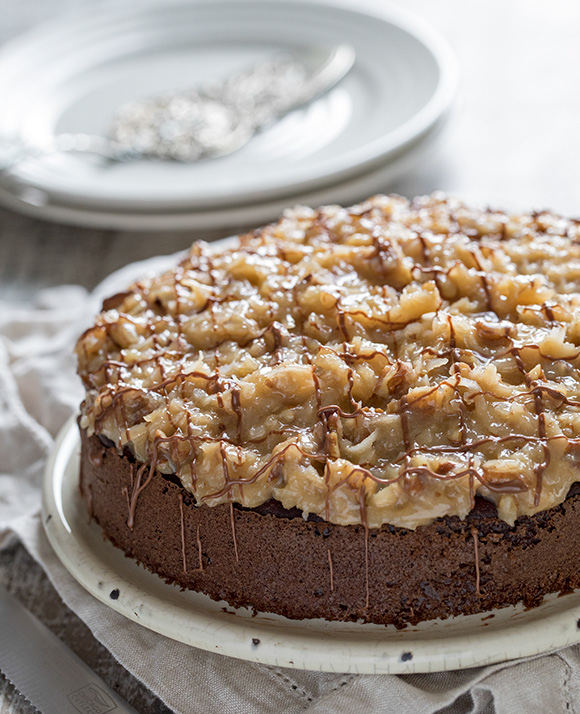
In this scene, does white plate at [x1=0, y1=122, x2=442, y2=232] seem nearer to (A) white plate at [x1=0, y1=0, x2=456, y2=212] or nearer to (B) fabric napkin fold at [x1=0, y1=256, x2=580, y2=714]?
(A) white plate at [x1=0, y1=0, x2=456, y2=212]

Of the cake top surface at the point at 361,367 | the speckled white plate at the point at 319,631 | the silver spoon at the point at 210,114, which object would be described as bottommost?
the speckled white plate at the point at 319,631

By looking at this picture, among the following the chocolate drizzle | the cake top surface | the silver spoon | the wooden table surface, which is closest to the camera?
the cake top surface

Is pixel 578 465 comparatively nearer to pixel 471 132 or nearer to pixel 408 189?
pixel 408 189

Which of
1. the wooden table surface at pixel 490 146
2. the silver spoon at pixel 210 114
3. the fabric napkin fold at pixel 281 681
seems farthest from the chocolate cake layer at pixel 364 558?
the silver spoon at pixel 210 114

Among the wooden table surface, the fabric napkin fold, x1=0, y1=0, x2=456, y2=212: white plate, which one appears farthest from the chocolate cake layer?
x1=0, y1=0, x2=456, y2=212: white plate

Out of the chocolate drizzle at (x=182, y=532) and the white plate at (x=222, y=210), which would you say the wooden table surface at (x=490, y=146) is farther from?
the chocolate drizzle at (x=182, y=532)

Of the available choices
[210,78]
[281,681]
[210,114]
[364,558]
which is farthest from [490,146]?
[281,681]
